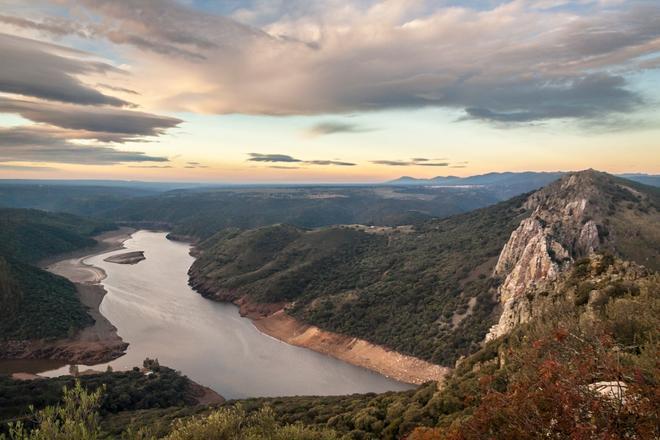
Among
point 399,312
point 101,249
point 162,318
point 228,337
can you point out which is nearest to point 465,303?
point 399,312

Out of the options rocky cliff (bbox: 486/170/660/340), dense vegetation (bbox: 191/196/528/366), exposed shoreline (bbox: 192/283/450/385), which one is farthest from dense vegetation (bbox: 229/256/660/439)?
dense vegetation (bbox: 191/196/528/366)

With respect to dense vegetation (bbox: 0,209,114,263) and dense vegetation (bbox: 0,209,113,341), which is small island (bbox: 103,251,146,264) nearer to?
dense vegetation (bbox: 0,209,114,263)

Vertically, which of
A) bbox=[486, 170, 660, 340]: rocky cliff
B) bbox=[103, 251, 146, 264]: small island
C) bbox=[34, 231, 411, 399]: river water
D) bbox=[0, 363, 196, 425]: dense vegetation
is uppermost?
bbox=[486, 170, 660, 340]: rocky cliff

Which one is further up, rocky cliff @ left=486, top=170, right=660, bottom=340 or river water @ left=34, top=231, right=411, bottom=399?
rocky cliff @ left=486, top=170, right=660, bottom=340

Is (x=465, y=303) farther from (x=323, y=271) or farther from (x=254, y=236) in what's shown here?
(x=254, y=236)

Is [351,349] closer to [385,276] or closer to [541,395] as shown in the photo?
[385,276]

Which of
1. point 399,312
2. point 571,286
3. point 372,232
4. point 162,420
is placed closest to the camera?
point 571,286

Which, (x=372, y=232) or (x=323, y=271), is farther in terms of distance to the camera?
(x=372, y=232)
